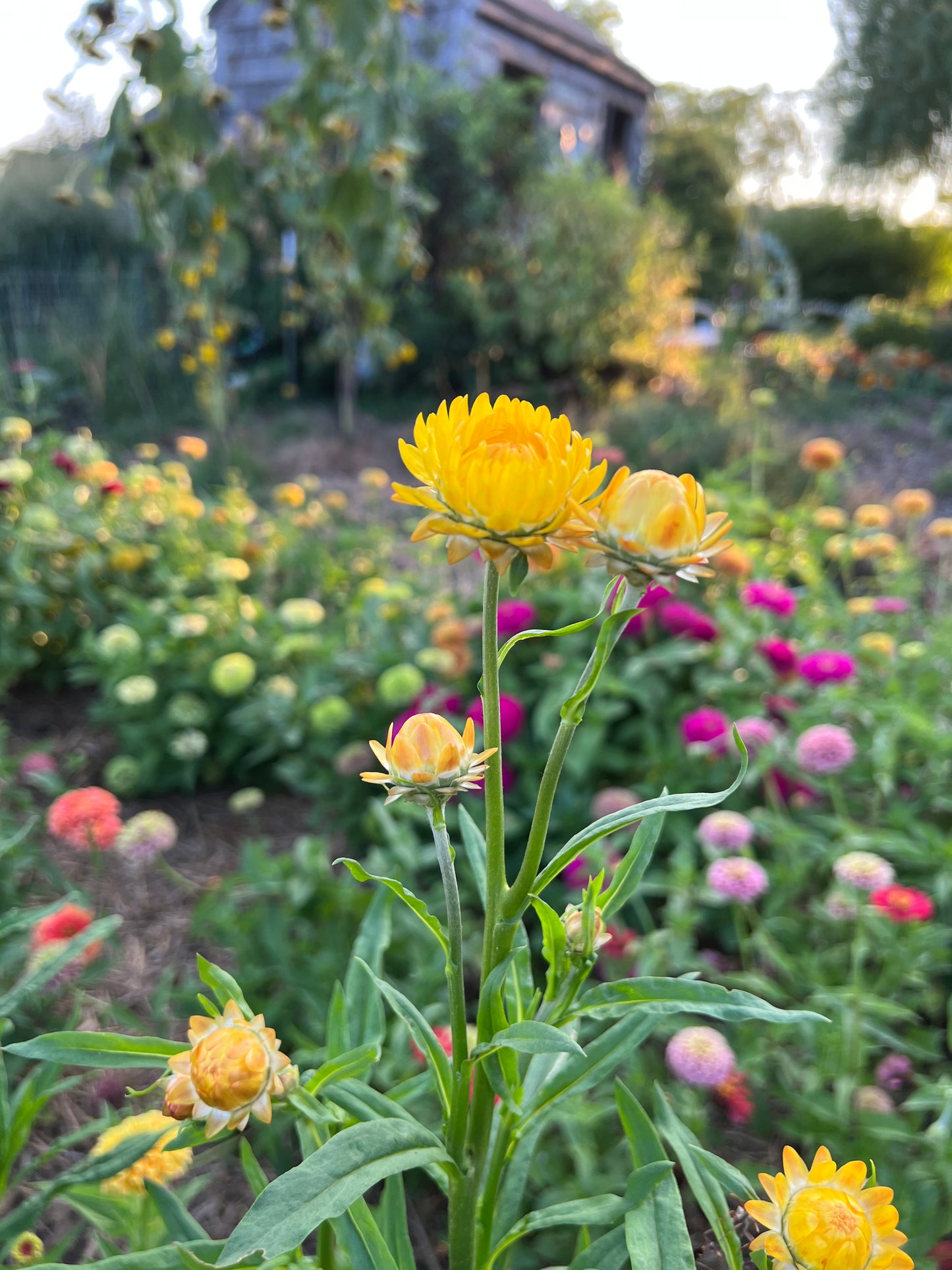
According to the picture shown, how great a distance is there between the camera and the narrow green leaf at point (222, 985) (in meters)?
0.68

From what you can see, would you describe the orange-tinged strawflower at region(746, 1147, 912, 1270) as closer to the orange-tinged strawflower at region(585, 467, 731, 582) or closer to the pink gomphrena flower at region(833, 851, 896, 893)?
the orange-tinged strawflower at region(585, 467, 731, 582)

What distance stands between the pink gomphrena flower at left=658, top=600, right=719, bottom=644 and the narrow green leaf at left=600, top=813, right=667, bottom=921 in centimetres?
120

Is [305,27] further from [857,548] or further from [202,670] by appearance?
[857,548]

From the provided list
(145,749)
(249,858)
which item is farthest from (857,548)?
(145,749)

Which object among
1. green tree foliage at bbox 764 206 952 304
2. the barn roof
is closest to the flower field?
the barn roof

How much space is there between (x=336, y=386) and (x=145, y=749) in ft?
20.6

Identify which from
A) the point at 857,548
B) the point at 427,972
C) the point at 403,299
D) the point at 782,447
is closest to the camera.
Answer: the point at 427,972

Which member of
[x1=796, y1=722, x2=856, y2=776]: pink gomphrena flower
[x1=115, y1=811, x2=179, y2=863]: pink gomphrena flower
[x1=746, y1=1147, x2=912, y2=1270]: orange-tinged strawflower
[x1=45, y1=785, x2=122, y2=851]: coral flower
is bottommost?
[x1=115, y1=811, x2=179, y2=863]: pink gomphrena flower

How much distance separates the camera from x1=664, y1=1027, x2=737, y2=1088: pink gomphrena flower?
3.59 ft

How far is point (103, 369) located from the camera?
6.62 metres

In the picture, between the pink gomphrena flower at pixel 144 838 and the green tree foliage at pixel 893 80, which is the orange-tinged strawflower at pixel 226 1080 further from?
the green tree foliage at pixel 893 80

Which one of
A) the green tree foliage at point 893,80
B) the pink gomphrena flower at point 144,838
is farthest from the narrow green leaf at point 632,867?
the green tree foliage at point 893,80

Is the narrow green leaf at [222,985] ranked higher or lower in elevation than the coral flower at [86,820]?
higher

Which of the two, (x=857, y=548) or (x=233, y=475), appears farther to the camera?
(x=233, y=475)
